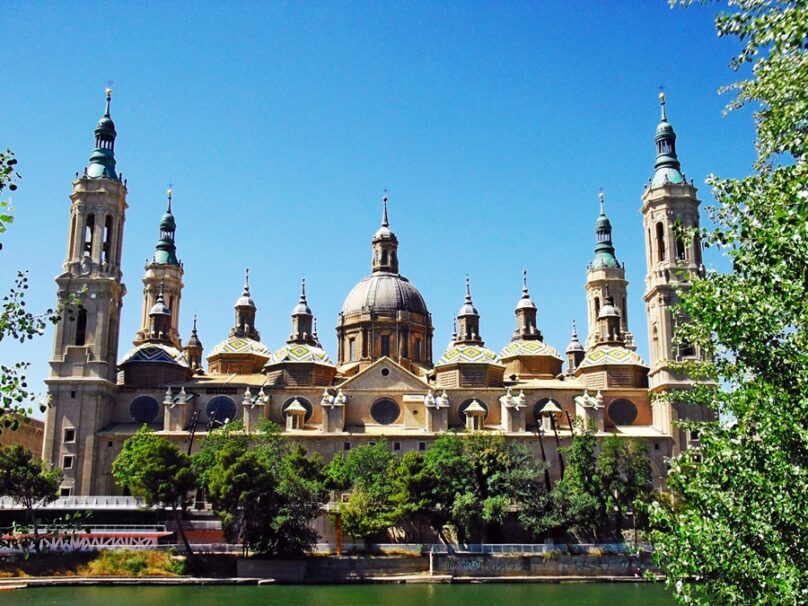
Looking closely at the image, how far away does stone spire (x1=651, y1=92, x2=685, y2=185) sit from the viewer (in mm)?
66625

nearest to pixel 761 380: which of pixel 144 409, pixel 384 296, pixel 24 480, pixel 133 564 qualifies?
pixel 133 564

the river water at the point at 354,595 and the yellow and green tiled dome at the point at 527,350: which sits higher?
the yellow and green tiled dome at the point at 527,350

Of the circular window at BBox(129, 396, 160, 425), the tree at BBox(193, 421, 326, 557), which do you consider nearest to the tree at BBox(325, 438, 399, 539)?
the tree at BBox(193, 421, 326, 557)

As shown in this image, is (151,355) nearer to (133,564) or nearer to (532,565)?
(133,564)

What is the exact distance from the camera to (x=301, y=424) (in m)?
60.7

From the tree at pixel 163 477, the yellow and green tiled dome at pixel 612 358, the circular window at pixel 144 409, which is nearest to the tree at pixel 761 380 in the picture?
the tree at pixel 163 477

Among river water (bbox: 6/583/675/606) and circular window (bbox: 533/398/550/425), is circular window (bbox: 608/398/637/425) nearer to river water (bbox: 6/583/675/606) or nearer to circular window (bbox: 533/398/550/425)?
circular window (bbox: 533/398/550/425)

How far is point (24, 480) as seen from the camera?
4859 cm

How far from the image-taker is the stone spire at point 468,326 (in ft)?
236

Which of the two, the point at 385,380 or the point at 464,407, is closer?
the point at 385,380

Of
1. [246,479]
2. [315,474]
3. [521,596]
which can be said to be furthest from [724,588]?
[315,474]

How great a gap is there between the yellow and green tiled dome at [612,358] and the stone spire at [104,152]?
37.7 m

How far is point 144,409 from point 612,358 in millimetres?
33805

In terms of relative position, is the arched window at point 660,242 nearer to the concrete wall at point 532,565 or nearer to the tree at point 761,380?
the concrete wall at point 532,565
